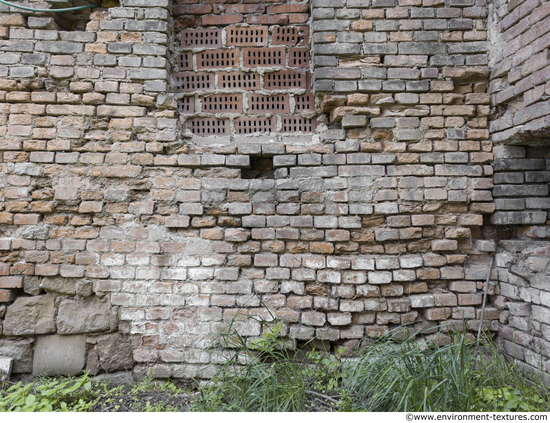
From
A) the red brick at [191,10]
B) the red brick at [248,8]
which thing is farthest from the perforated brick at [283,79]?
the red brick at [191,10]

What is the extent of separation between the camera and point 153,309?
8.00 feet

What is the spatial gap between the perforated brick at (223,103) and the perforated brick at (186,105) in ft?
0.30

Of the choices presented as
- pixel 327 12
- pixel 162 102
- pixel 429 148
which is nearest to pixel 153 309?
pixel 162 102

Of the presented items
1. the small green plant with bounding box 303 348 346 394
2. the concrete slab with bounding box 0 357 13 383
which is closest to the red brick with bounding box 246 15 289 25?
the small green plant with bounding box 303 348 346 394

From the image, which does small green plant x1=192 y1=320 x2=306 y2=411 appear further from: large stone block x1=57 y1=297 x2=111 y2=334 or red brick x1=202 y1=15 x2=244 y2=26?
red brick x1=202 y1=15 x2=244 y2=26

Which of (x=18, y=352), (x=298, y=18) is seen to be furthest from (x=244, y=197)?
(x=18, y=352)

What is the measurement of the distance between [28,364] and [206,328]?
1.35 metres

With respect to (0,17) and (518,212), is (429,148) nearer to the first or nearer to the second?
(518,212)

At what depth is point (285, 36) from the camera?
9.06ft

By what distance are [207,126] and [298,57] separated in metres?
0.95

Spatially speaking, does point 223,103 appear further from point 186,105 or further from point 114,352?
point 114,352

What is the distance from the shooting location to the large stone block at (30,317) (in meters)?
2.43

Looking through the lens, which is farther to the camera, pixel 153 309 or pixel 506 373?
pixel 153 309

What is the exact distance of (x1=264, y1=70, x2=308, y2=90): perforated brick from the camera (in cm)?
276
